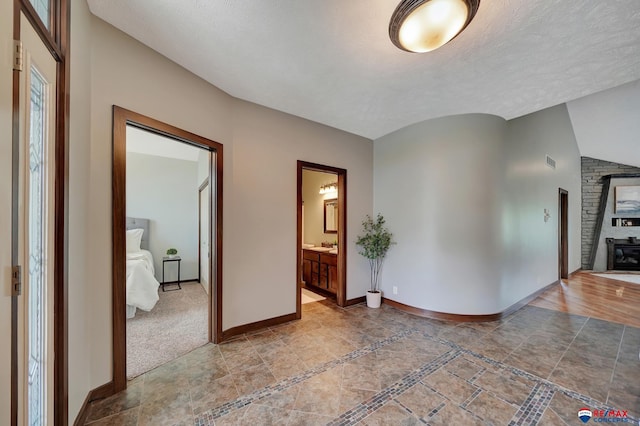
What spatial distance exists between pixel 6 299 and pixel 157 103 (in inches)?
69.8

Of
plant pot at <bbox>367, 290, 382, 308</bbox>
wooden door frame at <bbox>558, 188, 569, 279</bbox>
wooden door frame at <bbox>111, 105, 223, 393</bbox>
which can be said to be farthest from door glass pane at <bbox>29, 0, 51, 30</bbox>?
wooden door frame at <bbox>558, 188, 569, 279</bbox>

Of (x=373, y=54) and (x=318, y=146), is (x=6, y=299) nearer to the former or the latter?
(x=373, y=54)

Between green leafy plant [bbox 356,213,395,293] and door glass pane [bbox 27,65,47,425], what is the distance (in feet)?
10.8

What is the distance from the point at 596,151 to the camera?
638 centimetres

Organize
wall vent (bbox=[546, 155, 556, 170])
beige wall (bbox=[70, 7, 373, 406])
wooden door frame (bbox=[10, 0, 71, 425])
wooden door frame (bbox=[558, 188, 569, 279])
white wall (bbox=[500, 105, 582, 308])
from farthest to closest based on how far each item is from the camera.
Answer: wooden door frame (bbox=[558, 188, 569, 279])
wall vent (bbox=[546, 155, 556, 170])
white wall (bbox=[500, 105, 582, 308])
beige wall (bbox=[70, 7, 373, 406])
wooden door frame (bbox=[10, 0, 71, 425])

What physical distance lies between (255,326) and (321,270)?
68.7 inches

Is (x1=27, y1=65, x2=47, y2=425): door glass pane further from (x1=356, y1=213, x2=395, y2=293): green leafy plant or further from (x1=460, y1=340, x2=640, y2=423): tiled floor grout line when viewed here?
(x1=356, y1=213, x2=395, y2=293): green leafy plant

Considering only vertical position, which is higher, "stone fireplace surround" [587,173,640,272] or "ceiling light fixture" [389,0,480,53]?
"ceiling light fixture" [389,0,480,53]

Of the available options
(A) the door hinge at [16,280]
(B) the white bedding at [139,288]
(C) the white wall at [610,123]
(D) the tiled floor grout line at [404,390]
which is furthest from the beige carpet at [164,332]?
(C) the white wall at [610,123]

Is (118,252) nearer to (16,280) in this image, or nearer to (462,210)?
(16,280)

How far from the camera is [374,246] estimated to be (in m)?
3.77

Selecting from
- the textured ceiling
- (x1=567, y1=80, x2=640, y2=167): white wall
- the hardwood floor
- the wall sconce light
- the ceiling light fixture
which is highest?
(x1=567, y1=80, x2=640, y2=167): white wall

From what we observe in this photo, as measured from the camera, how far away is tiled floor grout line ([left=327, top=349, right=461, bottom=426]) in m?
1.64

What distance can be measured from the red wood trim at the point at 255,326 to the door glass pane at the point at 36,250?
62.6 inches
